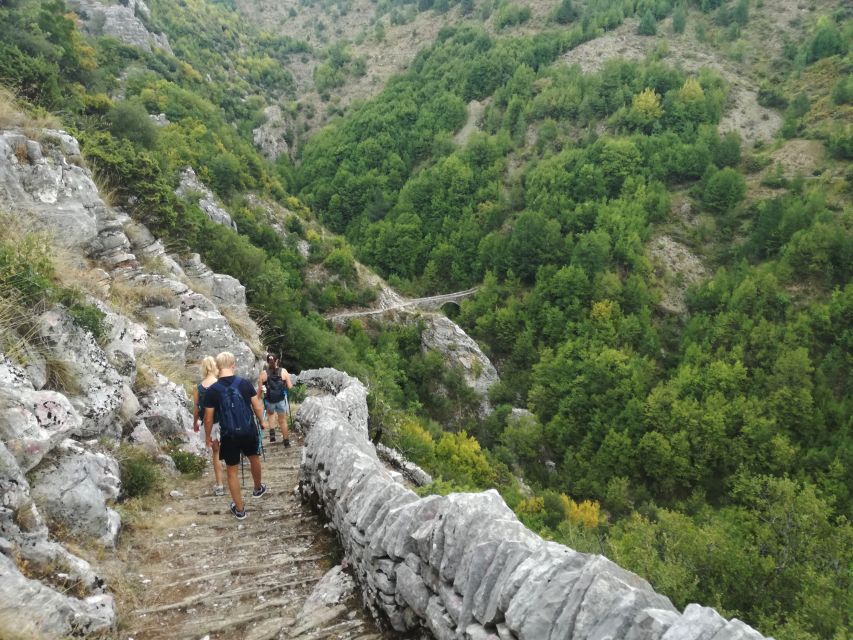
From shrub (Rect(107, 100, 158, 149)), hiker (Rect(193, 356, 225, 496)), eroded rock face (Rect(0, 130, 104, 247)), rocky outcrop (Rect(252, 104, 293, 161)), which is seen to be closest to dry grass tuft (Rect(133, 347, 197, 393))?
hiker (Rect(193, 356, 225, 496))

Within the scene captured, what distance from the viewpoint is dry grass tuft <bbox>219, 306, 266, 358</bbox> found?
16.6 m

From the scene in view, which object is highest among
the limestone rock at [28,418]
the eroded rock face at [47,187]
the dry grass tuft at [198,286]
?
the eroded rock face at [47,187]

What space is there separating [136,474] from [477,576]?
5.19 meters

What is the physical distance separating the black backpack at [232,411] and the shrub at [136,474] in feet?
5.44

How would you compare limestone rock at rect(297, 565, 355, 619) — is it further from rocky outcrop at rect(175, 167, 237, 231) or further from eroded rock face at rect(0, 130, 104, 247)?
rocky outcrop at rect(175, 167, 237, 231)

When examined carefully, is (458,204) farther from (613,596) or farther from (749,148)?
(613,596)

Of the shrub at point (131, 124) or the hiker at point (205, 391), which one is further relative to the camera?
the shrub at point (131, 124)

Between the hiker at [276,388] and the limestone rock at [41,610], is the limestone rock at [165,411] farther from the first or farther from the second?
the limestone rock at [41,610]

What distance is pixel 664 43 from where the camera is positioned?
93.0m

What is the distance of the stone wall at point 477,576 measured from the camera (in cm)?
276

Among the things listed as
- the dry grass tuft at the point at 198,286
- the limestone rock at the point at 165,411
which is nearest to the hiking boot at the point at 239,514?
the limestone rock at the point at 165,411

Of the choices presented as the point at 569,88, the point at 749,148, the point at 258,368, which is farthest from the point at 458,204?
the point at 258,368

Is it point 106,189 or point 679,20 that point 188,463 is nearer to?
point 106,189

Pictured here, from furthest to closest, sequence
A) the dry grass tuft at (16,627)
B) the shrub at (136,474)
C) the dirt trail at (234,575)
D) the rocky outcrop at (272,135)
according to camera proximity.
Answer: the rocky outcrop at (272,135), the shrub at (136,474), the dirt trail at (234,575), the dry grass tuft at (16,627)
